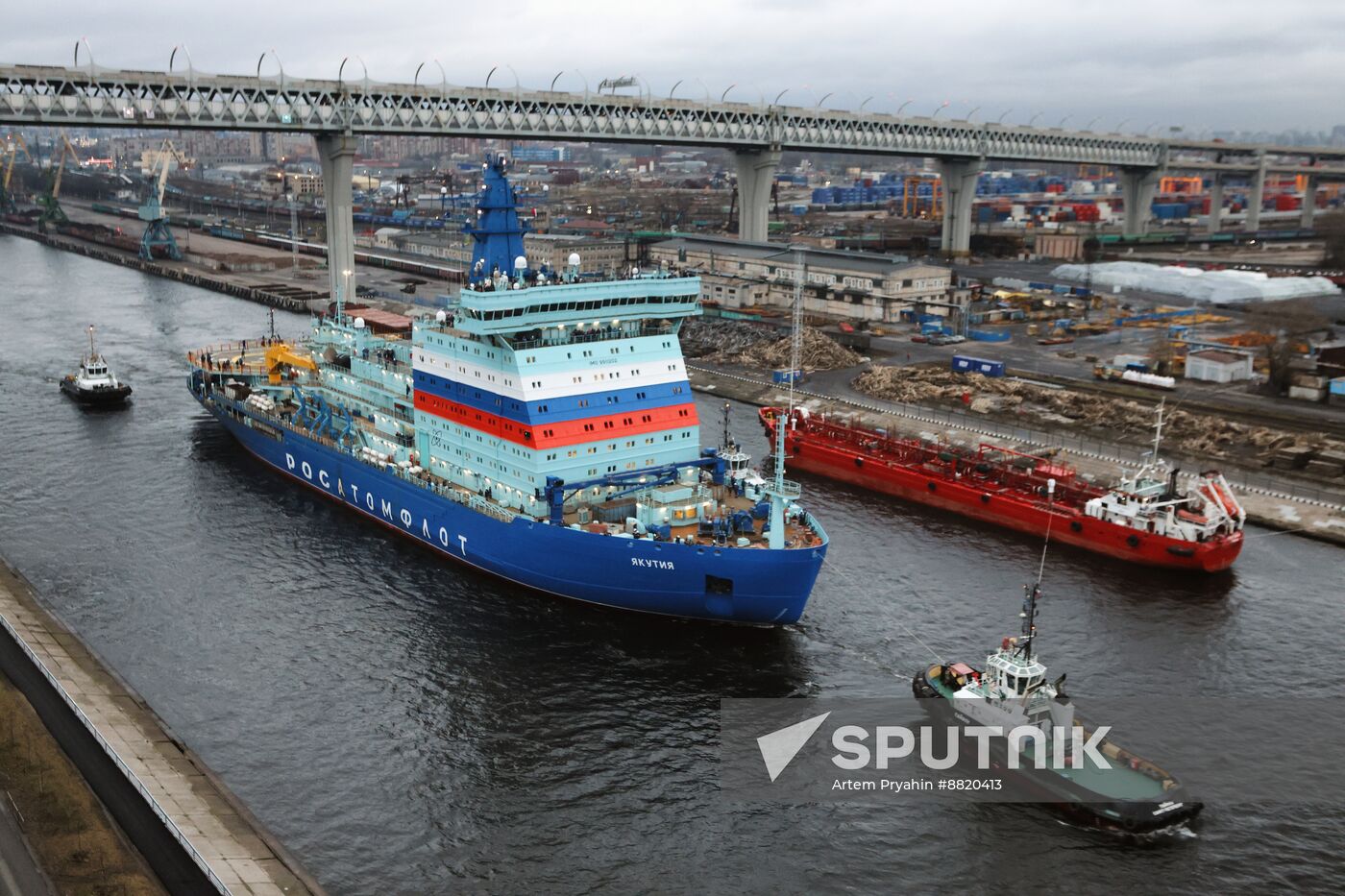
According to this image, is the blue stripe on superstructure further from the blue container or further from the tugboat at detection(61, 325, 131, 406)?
the blue container

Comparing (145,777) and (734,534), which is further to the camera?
(734,534)

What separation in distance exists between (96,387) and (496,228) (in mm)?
34781

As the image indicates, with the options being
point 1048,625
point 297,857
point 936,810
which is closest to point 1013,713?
point 936,810

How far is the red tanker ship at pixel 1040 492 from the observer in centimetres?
4359

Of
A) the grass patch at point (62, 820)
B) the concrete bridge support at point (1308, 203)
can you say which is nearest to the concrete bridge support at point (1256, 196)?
the concrete bridge support at point (1308, 203)

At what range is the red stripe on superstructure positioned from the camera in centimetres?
3978

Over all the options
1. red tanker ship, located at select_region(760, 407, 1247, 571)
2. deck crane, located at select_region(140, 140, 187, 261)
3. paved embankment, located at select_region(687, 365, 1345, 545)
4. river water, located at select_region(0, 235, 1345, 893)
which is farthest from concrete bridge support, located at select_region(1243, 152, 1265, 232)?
deck crane, located at select_region(140, 140, 187, 261)

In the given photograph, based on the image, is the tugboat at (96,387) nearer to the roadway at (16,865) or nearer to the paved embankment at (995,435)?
the paved embankment at (995,435)

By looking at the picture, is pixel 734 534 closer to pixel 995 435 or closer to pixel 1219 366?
pixel 995 435

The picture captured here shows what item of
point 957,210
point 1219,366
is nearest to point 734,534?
point 1219,366

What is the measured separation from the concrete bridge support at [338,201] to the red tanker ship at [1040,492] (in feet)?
155

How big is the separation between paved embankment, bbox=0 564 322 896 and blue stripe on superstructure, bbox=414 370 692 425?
15.5m

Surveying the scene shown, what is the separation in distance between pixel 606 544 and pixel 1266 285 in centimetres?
9281

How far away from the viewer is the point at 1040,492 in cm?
4931
